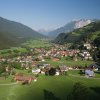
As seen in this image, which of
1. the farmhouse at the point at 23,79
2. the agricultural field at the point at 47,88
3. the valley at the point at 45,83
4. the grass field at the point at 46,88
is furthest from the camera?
the farmhouse at the point at 23,79

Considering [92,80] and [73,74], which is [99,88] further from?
[73,74]

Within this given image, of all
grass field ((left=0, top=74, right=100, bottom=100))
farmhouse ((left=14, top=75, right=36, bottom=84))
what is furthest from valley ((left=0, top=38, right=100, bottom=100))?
farmhouse ((left=14, top=75, right=36, bottom=84))

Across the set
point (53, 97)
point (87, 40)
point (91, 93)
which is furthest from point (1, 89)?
point (87, 40)

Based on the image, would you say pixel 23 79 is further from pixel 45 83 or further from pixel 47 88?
pixel 47 88

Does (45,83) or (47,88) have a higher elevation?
(45,83)

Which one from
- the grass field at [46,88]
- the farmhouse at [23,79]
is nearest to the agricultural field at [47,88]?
the grass field at [46,88]

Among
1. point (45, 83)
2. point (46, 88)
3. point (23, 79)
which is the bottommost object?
point (46, 88)

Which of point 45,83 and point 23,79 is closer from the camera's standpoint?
point 45,83

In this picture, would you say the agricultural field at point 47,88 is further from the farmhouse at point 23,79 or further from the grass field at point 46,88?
the farmhouse at point 23,79

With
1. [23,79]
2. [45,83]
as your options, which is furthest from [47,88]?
[23,79]
